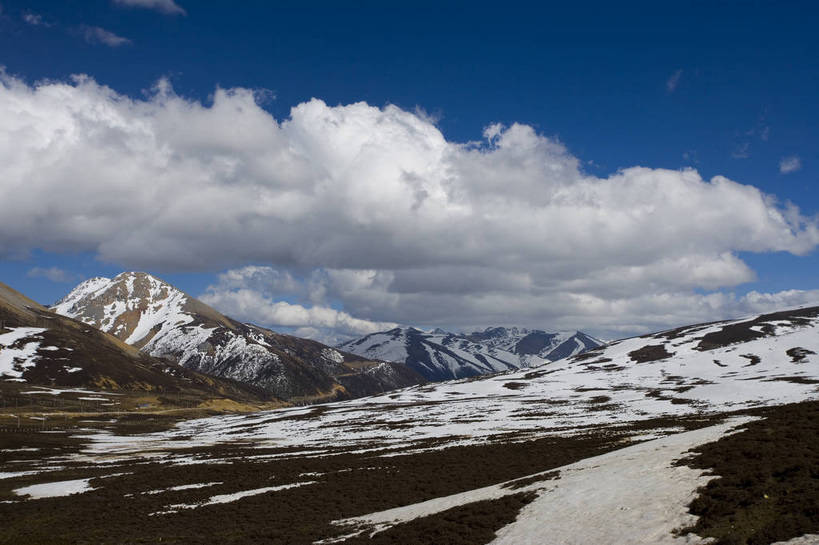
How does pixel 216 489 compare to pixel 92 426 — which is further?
pixel 92 426

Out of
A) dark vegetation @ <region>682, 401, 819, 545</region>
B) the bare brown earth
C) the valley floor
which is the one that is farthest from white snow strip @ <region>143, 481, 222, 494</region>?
dark vegetation @ <region>682, 401, 819, 545</region>

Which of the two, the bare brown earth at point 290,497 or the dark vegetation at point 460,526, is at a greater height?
the dark vegetation at point 460,526

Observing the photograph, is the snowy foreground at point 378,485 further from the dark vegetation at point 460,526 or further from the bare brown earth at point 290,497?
the dark vegetation at point 460,526

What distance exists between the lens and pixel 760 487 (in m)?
21.8

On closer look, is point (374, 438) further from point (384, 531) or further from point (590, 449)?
point (384, 531)

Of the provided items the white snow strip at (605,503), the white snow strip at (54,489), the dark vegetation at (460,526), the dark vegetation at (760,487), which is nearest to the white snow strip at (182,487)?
the white snow strip at (54,489)

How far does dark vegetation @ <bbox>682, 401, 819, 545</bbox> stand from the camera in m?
17.8

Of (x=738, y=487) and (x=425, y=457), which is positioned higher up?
(x=738, y=487)

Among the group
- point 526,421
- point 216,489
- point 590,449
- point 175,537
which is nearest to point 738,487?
point 590,449

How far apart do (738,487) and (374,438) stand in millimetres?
70718

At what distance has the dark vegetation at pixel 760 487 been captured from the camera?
17.8 m

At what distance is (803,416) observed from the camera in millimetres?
35531

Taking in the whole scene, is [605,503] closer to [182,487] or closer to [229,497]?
[229,497]

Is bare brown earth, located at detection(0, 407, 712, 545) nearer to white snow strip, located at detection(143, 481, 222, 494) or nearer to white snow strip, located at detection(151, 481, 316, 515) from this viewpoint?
white snow strip, located at detection(151, 481, 316, 515)
